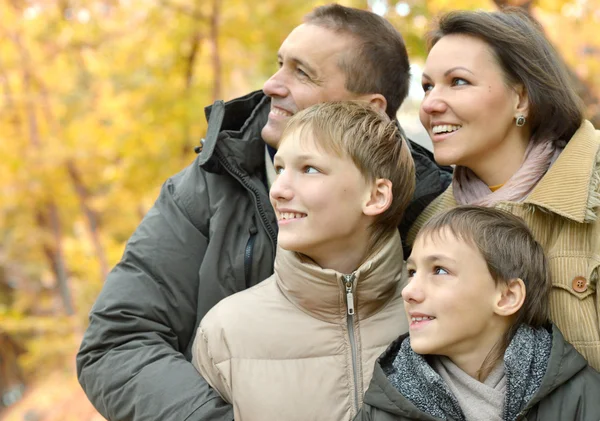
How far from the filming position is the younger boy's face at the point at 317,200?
2494 mm

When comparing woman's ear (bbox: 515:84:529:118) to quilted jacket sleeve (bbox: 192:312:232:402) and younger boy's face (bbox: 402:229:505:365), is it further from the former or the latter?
quilted jacket sleeve (bbox: 192:312:232:402)

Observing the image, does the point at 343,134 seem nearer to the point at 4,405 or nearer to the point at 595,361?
the point at 595,361

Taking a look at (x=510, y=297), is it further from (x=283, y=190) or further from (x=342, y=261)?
(x=283, y=190)

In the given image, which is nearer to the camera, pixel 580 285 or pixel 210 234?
pixel 580 285

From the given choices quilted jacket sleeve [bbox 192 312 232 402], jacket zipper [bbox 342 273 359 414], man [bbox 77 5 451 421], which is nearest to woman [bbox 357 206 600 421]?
jacket zipper [bbox 342 273 359 414]

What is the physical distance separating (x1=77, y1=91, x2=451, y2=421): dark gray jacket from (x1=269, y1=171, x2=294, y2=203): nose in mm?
346

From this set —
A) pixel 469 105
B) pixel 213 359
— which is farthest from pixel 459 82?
pixel 213 359

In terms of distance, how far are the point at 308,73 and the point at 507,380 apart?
154cm

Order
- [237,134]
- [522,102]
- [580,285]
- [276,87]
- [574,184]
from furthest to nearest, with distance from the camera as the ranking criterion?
[276,87]
[237,134]
[522,102]
[574,184]
[580,285]

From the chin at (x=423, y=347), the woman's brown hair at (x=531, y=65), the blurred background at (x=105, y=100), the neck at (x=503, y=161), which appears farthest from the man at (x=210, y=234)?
the blurred background at (x=105, y=100)

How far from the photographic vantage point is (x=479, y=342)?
2.33 m

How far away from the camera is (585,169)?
102 inches

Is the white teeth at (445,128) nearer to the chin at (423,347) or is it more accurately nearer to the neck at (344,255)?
the neck at (344,255)

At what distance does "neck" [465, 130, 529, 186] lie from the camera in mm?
2805
